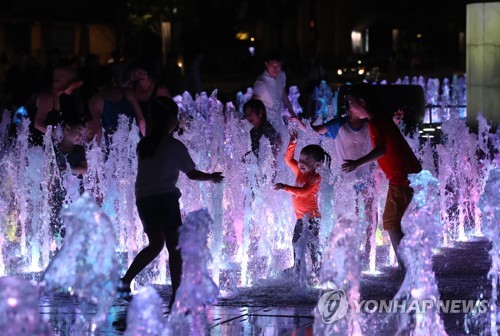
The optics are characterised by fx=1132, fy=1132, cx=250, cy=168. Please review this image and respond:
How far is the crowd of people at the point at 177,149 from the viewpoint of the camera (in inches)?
283

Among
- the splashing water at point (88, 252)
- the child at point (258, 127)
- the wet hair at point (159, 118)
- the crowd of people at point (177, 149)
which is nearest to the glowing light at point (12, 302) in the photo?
the splashing water at point (88, 252)

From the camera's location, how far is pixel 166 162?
7180mm

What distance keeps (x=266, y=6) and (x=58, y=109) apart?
46.5m

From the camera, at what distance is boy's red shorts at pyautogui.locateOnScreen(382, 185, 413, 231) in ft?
26.6

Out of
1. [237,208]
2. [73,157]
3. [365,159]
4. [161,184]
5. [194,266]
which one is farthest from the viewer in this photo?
[237,208]

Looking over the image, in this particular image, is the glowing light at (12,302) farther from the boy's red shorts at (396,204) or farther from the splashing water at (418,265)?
the boy's red shorts at (396,204)

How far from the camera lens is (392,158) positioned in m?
8.15

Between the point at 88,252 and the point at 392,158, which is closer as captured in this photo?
the point at 88,252

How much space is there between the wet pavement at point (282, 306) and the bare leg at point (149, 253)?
0.82 feet

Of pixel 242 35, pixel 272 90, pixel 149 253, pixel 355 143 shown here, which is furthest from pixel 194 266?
pixel 242 35

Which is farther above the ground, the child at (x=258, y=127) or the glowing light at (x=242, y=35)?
the glowing light at (x=242, y=35)

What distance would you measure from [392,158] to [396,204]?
332 mm

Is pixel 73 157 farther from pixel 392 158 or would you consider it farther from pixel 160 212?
pixel 392 158

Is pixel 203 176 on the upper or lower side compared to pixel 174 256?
upper
